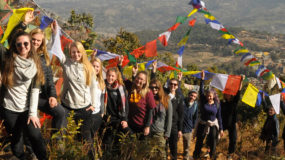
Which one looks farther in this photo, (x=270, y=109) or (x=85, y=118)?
(x=270, y=109)

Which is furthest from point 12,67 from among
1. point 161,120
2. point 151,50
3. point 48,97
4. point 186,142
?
point 151,50

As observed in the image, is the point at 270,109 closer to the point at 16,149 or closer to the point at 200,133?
the point at 200,133

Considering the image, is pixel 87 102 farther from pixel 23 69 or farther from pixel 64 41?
pixel 64 41

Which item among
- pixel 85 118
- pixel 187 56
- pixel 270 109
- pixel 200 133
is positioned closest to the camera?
pixel 85 118

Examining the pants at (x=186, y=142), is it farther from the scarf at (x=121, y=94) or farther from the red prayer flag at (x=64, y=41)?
the red prayer flag at (x=64, y=41)

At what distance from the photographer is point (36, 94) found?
251 centimetres

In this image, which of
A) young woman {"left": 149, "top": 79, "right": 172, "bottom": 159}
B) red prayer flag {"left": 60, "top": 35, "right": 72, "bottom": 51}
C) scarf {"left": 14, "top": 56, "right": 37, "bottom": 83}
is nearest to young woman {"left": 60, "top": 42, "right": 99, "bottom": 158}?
scarf {"left": 14, "top": 56, "right": 37, "bottom": 83}

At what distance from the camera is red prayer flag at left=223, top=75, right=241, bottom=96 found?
→ 509cm

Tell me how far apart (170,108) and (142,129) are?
1.77ft

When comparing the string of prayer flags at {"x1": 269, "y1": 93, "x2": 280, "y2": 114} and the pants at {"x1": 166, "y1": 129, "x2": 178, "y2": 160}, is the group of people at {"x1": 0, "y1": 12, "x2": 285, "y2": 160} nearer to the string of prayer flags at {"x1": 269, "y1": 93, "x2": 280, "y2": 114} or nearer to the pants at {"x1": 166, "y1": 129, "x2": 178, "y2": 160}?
the pants at {"x1": 166, "y1": 129, "x2": 178, "y2": 160}

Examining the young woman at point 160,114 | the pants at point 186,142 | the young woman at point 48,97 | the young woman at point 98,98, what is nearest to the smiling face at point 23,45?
the young woman at point 48,97

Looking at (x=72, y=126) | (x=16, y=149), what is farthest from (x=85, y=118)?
(x=16, y=149)

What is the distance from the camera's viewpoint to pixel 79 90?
3.03m

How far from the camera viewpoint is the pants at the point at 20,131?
2.48 metres
